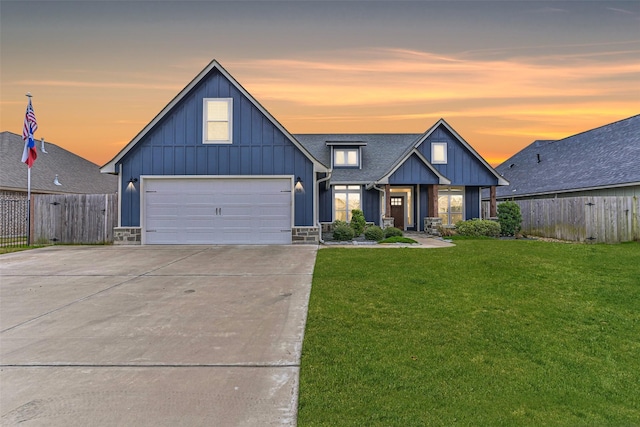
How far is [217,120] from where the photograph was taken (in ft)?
42.7

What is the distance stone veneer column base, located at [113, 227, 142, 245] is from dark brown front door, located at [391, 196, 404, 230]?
14130mm

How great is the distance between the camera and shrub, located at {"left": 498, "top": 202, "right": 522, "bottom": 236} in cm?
1645

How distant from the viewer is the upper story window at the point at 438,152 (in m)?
19.5

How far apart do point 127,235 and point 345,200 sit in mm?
11482

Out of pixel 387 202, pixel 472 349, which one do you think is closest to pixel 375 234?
pixel 387 202

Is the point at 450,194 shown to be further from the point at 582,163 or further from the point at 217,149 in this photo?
the point at 217,149

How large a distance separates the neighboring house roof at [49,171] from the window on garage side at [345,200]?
18.6m

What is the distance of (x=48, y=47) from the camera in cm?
1498

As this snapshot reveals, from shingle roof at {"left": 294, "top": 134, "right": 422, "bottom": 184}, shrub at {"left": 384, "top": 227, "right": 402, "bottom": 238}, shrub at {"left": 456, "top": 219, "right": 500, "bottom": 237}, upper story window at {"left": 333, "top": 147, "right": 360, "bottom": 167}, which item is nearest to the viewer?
shrub at {"left": 384, "top": 227, "right": 402, "bottom": 238}

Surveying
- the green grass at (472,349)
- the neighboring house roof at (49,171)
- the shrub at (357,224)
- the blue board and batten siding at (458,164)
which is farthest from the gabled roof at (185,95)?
the neighboring house roof at (49,171)

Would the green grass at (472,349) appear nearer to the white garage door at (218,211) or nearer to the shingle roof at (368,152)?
the white garage door at (218,211)

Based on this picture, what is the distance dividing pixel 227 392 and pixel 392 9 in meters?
16.7

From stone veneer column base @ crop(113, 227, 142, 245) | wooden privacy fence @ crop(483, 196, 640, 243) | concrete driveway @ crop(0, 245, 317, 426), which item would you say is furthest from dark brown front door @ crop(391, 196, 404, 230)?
stone veneer column base @ crop(113, 227, 142, 245)

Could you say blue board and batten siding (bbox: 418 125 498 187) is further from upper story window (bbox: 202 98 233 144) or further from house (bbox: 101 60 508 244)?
upper story window (bbox: 202 98 233 144)
